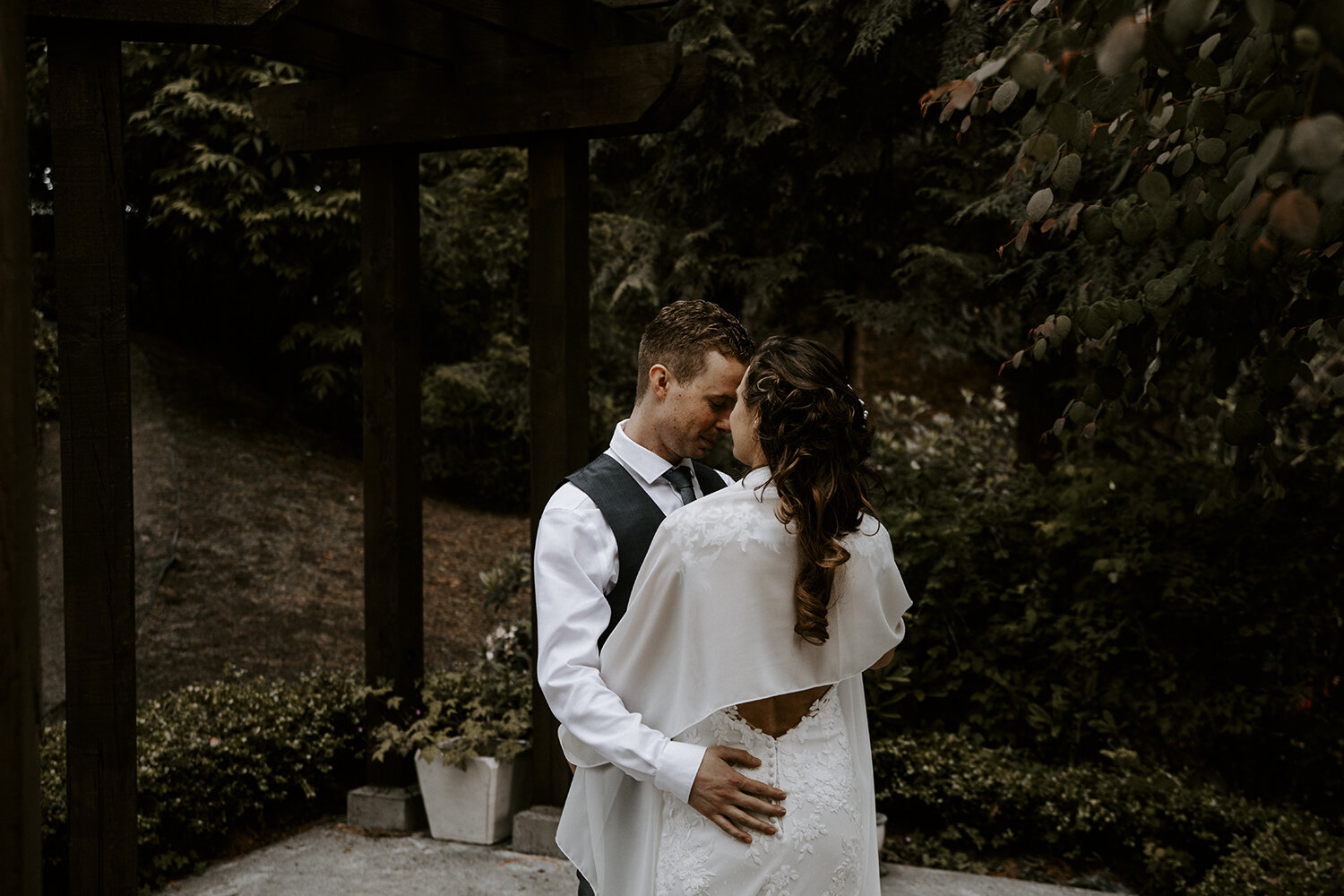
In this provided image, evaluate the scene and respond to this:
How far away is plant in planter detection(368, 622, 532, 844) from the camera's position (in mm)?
4508

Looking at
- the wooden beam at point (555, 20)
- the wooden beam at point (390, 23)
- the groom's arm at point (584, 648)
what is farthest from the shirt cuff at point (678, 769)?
the wooden beam at point (390, 23)

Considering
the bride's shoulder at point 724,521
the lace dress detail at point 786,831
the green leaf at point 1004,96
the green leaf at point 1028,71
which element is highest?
the green leaf at point 1004,96

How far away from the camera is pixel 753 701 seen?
1.99 meters

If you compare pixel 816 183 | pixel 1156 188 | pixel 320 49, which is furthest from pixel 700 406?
pixel 816 183

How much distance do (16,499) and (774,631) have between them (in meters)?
1.47

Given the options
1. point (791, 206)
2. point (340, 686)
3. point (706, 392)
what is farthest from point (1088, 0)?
point (791, 206)

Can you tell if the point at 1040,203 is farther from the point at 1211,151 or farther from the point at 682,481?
the point at 682,481

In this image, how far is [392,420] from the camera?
15.5 ft

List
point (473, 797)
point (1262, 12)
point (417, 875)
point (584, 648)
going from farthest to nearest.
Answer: point (473, 797)
point (417, 875)
point (584, 648)
point (1262, 12)

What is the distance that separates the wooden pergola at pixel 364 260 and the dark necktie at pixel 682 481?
1.30 metres

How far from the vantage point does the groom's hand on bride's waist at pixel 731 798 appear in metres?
1.92

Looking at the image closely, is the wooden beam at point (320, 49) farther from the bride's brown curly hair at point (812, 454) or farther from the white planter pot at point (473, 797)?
the white planter pot at point (473, 797)

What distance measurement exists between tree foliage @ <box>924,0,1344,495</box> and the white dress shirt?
1039mm

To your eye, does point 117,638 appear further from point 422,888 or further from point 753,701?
point 753,701
